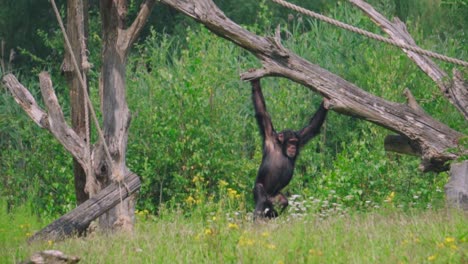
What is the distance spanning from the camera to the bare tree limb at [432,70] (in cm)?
992

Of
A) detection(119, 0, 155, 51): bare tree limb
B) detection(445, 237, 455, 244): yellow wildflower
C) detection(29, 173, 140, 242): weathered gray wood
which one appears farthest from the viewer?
detection(119, 0, 155, 51): bare tree limb

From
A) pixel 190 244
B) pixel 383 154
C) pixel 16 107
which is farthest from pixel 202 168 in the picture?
pixel 190 244

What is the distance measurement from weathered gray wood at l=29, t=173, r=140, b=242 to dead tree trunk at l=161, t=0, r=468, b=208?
169 centimetres

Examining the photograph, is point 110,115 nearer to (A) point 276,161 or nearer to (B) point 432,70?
(A) point 276,161

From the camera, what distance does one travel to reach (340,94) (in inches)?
375

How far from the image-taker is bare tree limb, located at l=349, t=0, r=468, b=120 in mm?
9922

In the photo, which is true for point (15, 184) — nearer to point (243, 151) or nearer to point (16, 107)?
point (16, 107)

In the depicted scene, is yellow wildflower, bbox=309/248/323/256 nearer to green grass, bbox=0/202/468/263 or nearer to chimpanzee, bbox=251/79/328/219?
green grass, bbox=0/202/468/263

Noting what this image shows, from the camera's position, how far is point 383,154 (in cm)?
1359

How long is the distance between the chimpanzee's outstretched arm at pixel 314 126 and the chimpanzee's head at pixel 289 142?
0.07 metres

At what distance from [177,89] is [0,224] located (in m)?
4.14

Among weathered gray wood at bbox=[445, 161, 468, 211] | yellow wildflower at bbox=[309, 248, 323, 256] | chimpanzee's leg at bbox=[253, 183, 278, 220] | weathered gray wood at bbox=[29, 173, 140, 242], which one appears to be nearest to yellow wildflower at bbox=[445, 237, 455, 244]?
yellow wildflower at bbox=[309, 248, 323, 256]

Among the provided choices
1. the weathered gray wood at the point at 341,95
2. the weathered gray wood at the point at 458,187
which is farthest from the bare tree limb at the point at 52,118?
the weathered gray wood at the point at 458,187

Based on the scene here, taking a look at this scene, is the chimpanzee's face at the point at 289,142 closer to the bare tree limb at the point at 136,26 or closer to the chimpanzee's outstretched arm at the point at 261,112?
the chimpanzee's outstretched arm at the point at 261,112
